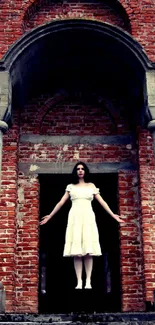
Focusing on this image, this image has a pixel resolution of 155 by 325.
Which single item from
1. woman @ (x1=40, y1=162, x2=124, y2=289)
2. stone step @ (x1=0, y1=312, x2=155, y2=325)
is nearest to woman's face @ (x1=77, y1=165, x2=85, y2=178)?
woman @ (x1=40, y1=162, x2=124, y2=289)

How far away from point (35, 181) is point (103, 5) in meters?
3.40

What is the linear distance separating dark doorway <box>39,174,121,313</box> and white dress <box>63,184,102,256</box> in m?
1.64

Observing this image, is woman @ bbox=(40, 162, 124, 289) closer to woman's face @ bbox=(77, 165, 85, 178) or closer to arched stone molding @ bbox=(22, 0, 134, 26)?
woman's face @ bbox=(77, 165, 85, 178)

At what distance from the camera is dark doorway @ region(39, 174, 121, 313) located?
9.30m

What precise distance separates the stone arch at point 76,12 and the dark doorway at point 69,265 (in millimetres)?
2822

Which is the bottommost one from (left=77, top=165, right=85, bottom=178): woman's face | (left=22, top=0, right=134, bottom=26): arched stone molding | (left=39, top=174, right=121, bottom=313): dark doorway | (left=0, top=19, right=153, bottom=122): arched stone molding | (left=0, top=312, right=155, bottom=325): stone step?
(left=0, top=312, right=155, bottom=325): stone step

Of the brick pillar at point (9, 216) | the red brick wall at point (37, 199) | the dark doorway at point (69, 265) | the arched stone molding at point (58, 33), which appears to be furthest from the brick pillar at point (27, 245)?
the arched stone molding at point (58, 33)

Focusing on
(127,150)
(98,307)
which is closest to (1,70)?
(127,150)

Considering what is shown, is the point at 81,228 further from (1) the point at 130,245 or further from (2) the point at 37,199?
(2) the point at 37,199

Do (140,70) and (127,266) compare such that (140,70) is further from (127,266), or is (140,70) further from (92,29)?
(127,266)

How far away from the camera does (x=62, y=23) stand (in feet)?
25.1

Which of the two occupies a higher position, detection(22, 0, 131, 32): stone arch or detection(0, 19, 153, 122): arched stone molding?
detection(22, 0, 131, 32): stone arch

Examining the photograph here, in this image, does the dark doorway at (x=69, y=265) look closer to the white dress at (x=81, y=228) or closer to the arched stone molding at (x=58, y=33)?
the white dress at (x=81, y=228)

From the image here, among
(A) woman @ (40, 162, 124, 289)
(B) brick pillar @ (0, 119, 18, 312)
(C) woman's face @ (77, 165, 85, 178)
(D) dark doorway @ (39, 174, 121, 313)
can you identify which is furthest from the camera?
(D) dark doorway @ (39, 174, 121, 313)
